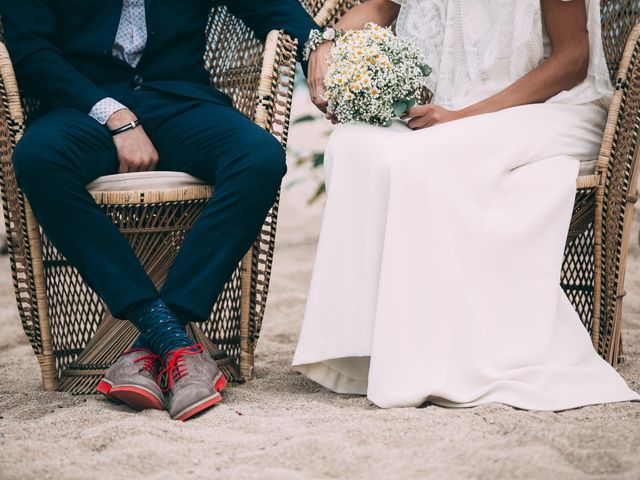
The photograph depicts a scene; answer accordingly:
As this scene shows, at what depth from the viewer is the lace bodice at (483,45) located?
2.56 meters

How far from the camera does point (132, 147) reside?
2.52m

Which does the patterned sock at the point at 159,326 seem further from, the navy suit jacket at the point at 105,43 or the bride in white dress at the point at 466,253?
the navy suit jacket at the point at 105,43

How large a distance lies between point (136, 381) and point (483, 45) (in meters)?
1.49

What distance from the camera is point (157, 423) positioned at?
2.05m

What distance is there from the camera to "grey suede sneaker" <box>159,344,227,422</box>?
6.97 feet

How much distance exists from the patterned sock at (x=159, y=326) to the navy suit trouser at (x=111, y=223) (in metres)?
0.03

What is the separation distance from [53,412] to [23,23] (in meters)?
1.19

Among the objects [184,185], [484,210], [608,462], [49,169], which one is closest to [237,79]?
[184,185]

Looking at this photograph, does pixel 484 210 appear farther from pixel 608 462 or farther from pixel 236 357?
pixel 236 357

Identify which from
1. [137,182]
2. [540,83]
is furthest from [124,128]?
[540,83]

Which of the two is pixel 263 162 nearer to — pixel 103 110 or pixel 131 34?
pixel 103 110

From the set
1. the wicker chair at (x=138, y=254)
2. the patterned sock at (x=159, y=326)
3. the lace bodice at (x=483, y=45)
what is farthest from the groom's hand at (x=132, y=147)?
the lace bodice at (x=483, y=45)

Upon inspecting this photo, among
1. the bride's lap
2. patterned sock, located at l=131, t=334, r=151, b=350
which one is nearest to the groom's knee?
the bride's lap

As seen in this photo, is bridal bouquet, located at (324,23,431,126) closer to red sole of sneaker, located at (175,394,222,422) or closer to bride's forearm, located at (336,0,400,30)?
bride's forearm, located at (336,0,400,30)
